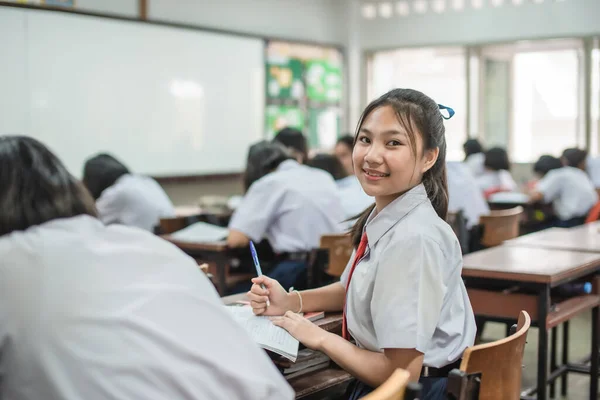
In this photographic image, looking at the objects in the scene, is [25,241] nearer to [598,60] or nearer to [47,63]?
[47,63]

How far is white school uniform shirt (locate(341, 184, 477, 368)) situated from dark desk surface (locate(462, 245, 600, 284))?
1.00 metres

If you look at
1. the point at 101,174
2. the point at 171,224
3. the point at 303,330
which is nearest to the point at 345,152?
the point at 171,224

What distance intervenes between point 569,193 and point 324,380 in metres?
4.80

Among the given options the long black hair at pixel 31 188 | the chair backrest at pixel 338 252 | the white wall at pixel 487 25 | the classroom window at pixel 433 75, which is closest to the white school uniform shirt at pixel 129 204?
the chair backrest at pixel 338 252

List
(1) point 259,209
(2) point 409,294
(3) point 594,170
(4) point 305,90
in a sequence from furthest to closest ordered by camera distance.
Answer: (4) point 305,90 → (3) point 594,170 → (1) point 259,209 → (2) point 409,294

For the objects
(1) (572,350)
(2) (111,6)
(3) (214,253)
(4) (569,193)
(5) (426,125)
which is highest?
(2) (111,6)

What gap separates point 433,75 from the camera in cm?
857

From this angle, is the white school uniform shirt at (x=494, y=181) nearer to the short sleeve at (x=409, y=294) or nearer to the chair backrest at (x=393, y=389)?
the short sleeve at (x=409, y=294)

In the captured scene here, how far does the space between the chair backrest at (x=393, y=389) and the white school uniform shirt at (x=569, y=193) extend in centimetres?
521

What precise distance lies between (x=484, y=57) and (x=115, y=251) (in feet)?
25.2

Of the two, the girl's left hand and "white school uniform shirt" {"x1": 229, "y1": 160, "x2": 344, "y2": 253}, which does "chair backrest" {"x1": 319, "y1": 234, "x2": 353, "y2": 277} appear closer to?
"white school uniform shirt" {"x1": 229, "y1": 160, "x2": 344, "y2": 253}

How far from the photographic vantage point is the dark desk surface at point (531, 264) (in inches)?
104

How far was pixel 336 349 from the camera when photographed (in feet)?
5.15

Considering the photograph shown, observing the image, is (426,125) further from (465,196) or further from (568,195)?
(568,195)
